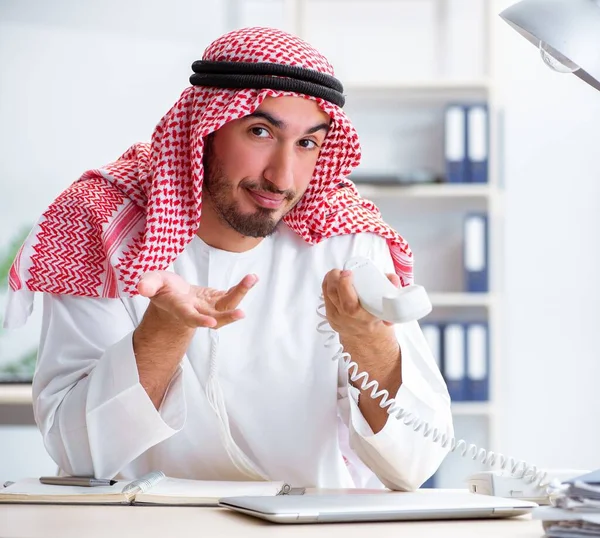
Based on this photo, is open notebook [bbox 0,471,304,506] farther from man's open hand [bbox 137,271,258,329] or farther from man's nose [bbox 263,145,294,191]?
man's nose [bbox 263,145,294,191]

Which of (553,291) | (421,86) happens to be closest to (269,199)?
(421,86)

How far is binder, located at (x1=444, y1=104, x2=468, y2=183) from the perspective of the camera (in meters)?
3.40

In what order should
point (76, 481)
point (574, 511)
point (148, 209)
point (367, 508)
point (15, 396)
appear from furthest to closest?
point (15, 396) → point (148, 209) → point (76, 481) → point (367, 508) → point (574, 511)

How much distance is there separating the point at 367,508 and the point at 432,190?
94.3 inches

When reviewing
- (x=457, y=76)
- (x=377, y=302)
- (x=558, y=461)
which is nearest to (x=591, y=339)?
(x=558, y=461)

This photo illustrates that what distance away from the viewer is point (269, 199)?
5.95 ft

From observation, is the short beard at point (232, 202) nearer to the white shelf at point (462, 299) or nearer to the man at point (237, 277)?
the man at point (237, 277)

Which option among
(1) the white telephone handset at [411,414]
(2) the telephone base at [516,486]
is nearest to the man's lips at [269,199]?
(1) the white telephone handset at [411,414]

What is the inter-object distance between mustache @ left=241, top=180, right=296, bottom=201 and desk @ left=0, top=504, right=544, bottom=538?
713 mm

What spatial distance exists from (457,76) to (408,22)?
0.31m

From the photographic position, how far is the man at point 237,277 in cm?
166

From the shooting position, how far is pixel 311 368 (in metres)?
1.85

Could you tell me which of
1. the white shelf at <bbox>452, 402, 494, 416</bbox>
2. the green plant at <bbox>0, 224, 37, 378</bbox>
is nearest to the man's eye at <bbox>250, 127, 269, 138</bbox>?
the white shelf at <bbox>452, 402, 494, 416</bbox>

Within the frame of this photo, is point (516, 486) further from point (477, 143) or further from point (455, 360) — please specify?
point (477, 143)
